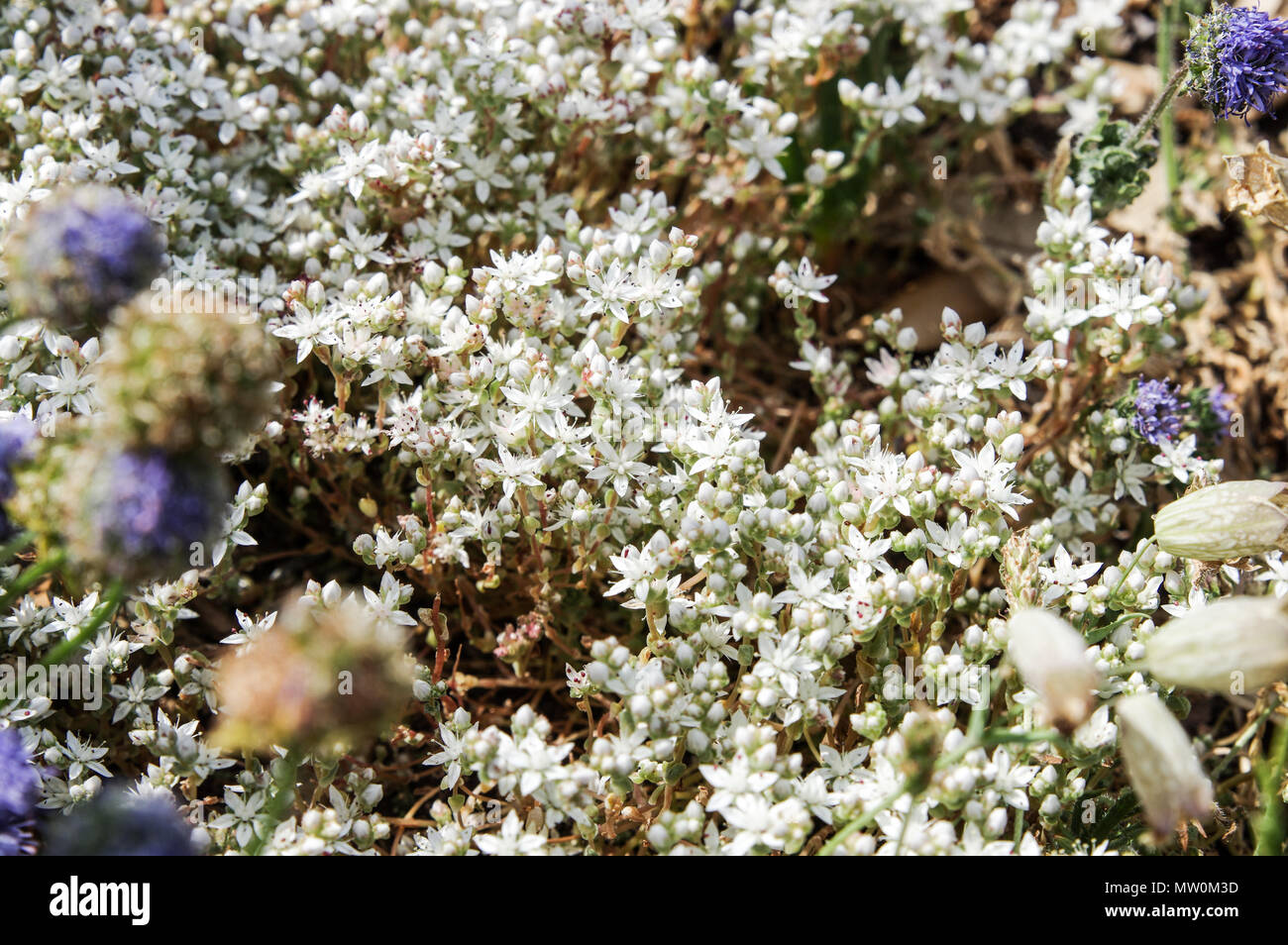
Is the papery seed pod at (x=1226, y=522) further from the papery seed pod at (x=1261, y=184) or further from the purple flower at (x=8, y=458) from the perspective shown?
the purple flower at (x=8, y=458)

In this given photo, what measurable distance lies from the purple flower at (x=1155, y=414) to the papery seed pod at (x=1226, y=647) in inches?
35.8

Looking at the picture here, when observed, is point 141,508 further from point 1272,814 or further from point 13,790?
point 1272,814

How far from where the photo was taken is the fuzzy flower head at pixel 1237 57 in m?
2.42

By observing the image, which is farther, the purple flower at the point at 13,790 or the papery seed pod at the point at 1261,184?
the papery seed pod at the point at 1261,184

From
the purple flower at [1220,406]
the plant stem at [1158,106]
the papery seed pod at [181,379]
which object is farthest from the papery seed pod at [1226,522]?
the papery seed pod at [181,379]

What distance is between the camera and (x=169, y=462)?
1439mm

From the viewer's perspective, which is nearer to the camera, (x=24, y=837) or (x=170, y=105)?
(x=24, y=837)

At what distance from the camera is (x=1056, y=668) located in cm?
154

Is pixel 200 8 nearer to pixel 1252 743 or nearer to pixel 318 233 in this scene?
pixel 318 233

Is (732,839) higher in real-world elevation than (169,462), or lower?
lower

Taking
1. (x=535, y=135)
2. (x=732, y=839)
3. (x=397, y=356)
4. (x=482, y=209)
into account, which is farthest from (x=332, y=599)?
(x=535, y=135)

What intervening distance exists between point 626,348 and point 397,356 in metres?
0.52

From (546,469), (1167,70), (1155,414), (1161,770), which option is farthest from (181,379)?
(1167,70)
